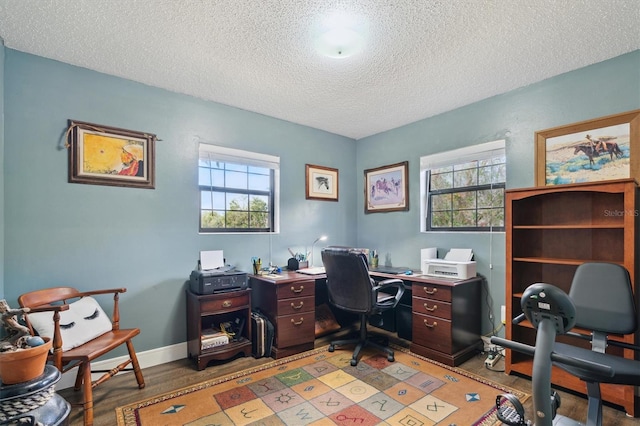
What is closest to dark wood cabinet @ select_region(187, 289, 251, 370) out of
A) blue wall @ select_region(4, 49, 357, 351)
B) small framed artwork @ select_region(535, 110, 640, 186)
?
blue wall @ select_region(4, 49, 357, 351)

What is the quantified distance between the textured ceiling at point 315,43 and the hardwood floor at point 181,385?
2.50 meters

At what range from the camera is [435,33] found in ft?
6.84

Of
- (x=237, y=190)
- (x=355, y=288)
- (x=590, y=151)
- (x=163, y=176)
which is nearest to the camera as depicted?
(x=590, y=151)

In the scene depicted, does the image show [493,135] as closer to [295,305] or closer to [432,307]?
[432,307]

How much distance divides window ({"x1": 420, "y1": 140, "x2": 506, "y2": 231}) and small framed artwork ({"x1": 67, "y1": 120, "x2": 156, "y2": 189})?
2944mm

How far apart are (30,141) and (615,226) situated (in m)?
4.24

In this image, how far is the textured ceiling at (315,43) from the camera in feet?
6.08

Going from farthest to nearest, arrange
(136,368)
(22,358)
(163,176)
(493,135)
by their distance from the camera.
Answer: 1. (493,135)
2. (163,176)
3. (136,368)
4. (22,358)

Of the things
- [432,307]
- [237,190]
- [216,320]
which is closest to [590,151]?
[432,307]

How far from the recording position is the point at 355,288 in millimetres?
2834

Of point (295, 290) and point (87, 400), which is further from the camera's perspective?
point (295, 290)

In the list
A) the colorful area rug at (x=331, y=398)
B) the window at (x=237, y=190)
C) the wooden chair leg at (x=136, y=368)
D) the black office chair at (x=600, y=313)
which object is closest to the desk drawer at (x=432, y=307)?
the colorful area rug at (x=331, y=398)

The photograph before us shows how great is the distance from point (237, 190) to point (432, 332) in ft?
8.07

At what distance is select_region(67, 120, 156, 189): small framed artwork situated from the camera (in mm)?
2512
